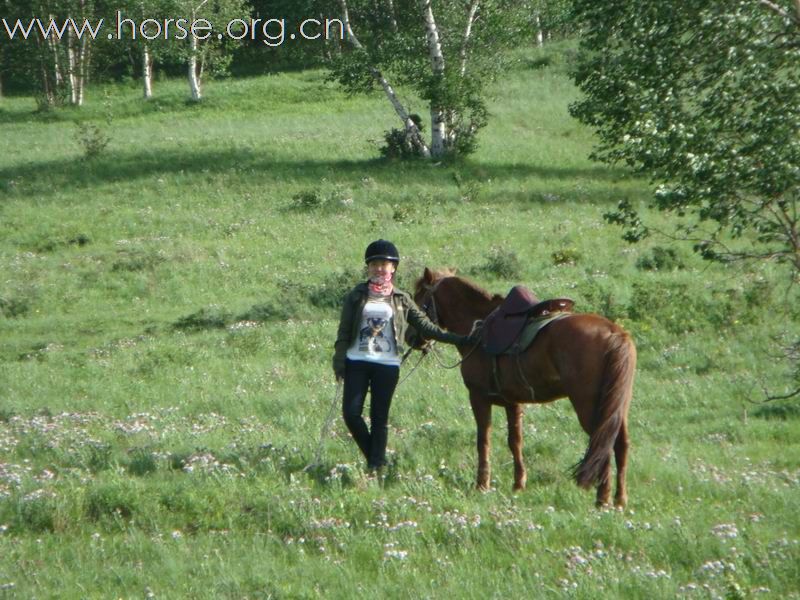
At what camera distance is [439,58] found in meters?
33.3

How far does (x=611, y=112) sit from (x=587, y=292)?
491 cm

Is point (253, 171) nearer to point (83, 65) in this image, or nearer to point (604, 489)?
point (83, 65)

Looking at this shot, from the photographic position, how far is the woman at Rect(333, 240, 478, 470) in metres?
8.84

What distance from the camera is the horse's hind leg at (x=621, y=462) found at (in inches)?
307

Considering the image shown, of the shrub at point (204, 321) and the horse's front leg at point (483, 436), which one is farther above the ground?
the horse's front leg at point (483, 436)

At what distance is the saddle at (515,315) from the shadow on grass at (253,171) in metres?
22.0

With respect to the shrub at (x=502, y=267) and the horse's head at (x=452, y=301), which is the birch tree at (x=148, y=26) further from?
the horse's head at (x=452, y=301)

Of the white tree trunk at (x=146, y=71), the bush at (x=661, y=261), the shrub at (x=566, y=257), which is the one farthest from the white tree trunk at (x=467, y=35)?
the white tree trunk at (x=146, y=71)

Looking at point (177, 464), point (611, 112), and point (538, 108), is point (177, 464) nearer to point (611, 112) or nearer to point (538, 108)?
point (611, 112)

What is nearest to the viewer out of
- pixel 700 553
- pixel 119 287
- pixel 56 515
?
pixel 700 553

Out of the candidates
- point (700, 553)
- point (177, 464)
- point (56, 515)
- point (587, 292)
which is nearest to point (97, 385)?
point (177, 464)

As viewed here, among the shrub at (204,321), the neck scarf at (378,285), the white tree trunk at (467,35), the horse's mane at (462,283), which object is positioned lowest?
the shrub at (204,321)

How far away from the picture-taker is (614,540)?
6.46 meters

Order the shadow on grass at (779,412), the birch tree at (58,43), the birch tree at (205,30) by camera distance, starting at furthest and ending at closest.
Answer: the birch tree at (58,43) < the birch tree at (205,30) < the shadow on grass at (779,412)
